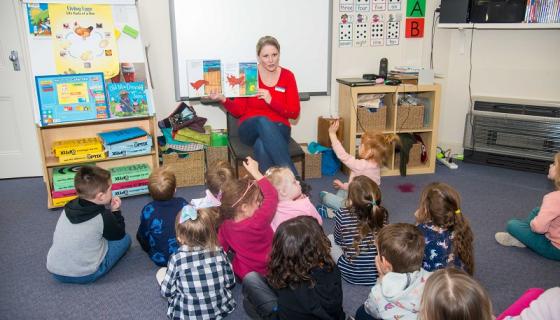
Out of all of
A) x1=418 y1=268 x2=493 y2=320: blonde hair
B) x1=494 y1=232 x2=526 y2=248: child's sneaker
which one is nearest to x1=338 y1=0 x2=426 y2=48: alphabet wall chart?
x1=494 y1=232 x2=526 y2=248: child's sneaker

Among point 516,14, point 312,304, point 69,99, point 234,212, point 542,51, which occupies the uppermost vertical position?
point 516,14

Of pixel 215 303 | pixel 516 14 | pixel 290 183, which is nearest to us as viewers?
pixel 215 303

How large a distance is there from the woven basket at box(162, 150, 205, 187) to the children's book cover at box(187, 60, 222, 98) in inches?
20.9

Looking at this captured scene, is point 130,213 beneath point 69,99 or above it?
beneath

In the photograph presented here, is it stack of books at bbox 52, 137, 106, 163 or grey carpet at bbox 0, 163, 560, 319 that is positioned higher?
stack of books at bbox 52, 137, 106, 163

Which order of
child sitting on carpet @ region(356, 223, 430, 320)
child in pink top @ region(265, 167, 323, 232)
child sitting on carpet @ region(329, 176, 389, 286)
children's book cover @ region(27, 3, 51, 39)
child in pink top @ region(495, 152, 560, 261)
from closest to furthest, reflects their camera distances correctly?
1. child sitting on carpet @ region(356, 223, 430, 320)
2. child sitting on carpet @ region(329, 176, 389, 286)
3. child in pink top @ region(265, 167, 323, 232)
4. child in pink top @ region(495, 152, 560, 261)
5. children's book cover @ region(27, 3, 51, 39)

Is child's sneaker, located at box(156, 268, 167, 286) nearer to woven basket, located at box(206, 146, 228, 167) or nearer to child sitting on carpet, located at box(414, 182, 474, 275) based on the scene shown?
child sitting on carpet, located at box(414, 182, 474, 275)

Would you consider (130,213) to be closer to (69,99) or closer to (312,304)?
(69,99)

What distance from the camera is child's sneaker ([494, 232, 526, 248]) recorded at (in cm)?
292

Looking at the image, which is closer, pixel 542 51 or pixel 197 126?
pixel 197 126

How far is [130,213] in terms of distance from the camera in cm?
346

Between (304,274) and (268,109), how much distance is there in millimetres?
2225

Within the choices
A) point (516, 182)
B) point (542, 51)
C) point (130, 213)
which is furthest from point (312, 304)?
point (542, 51)

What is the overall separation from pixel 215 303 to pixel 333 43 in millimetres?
2967
